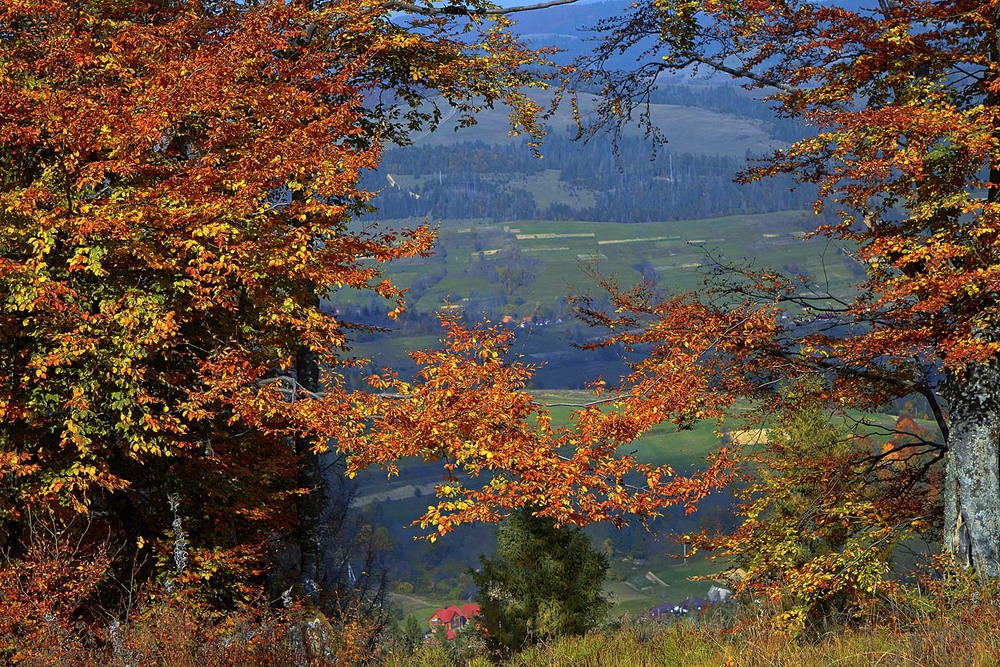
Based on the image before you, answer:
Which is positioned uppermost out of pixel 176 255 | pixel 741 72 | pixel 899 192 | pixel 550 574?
pixel 741 72

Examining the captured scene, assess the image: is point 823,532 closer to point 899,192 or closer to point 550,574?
point 899,192

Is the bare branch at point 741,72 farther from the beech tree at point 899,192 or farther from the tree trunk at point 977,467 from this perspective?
the tree trunk at point 977,467

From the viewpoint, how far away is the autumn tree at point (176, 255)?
479 inches

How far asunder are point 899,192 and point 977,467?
4.46 meters

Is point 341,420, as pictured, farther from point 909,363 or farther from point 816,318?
point 909,363

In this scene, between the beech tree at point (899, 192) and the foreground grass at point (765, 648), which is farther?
the beech tree at point (899, 192)

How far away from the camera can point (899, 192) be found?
13.2 m

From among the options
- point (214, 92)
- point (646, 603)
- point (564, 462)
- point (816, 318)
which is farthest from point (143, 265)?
point (646, 603)

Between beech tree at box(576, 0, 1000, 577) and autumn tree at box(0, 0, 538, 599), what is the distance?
216 inches

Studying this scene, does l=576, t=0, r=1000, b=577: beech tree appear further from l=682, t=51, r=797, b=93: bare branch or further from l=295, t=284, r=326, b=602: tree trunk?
l=295, t=284, r=326, b=602: tree trunk

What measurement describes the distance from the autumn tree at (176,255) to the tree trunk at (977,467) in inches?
371

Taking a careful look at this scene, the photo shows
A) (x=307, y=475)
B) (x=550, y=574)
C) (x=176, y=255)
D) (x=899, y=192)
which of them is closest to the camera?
(x=176, y=255)

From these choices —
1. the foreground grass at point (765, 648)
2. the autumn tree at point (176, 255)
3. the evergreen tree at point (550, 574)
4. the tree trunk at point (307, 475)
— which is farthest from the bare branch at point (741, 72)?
the evergreen tree at point (550, 574)

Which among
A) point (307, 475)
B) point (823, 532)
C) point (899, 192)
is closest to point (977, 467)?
point (823, 532)
